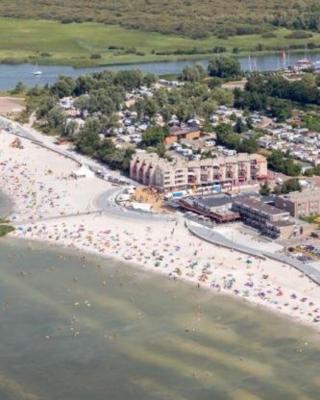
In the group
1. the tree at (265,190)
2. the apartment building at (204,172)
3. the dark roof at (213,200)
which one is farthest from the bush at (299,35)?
the dark roof at (213,200)

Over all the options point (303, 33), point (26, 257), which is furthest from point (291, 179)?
point (303, 33)

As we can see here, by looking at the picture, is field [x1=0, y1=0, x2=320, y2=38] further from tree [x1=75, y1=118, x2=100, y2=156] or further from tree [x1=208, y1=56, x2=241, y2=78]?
tree [x1=75, y1=118, x2=100, y2=156]

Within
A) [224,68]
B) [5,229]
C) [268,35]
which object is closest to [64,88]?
[224,68]

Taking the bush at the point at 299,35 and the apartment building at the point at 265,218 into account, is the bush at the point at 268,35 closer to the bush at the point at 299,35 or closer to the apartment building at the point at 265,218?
the bush at the point at 299,35

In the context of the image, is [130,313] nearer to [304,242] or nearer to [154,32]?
[304,242]

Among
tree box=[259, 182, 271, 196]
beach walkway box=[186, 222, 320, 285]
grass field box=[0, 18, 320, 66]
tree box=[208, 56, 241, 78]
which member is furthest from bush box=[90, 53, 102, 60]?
beach walkway box=[186, 222, 320, 285]

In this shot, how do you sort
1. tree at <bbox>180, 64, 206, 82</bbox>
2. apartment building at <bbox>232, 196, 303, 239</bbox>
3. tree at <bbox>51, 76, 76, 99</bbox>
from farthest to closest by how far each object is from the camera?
tree at <bbox>180, 64, 206, 82</bbox> < tree at <bbox>51, 76, 76, 99</bbox> < apartment building at <bbox>232, 196, 303, 239</bbox>
